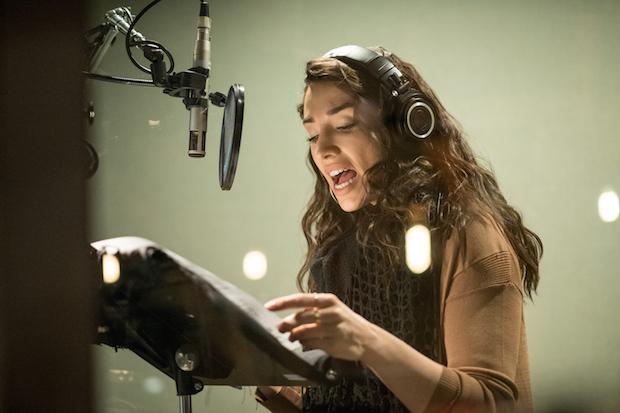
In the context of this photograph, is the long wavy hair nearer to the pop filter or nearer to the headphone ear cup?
the headphone ear cup

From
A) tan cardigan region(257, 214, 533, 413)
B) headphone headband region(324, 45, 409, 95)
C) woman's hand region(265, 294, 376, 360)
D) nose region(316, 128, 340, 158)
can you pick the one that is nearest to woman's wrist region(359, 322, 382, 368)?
woman's hand region(265, 294, 376, 360)

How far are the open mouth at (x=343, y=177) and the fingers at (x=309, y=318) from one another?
0.25m

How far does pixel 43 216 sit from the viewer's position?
1368 millimetres

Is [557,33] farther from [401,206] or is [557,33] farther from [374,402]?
[374,402]

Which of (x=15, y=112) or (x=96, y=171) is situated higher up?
(x=15, y=112)

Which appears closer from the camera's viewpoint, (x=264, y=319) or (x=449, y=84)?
(x=264, y=319)

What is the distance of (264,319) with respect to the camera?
4.13ft

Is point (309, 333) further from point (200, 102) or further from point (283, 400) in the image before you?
point (200, 102)

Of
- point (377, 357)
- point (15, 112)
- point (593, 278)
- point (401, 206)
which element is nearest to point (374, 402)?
point (377, 357)

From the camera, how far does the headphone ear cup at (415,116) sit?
1354mm

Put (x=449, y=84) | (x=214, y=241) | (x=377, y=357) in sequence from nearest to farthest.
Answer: (x=377, y=357), (x=214, y=241), (x=449, y=84)

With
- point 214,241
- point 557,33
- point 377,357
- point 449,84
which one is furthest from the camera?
point 557,33

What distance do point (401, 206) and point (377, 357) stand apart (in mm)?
280

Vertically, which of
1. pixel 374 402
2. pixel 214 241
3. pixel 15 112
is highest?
pixel 15 112
